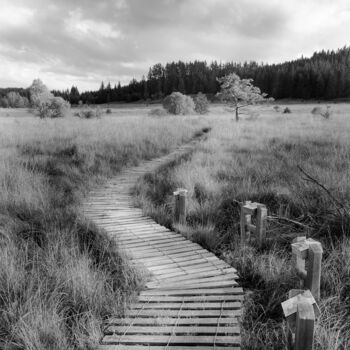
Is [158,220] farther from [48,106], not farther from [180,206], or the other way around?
[48,106]

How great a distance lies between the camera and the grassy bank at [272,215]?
2516 millimetres

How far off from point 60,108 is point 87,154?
23.7 metres

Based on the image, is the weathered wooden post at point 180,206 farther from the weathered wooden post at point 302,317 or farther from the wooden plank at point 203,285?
the weathered wooden post at point 302,317

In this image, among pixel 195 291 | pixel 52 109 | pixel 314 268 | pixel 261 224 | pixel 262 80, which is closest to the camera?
pixel 314 268

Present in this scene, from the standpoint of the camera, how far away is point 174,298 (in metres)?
2.82

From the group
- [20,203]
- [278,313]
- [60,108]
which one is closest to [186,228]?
[278,313]

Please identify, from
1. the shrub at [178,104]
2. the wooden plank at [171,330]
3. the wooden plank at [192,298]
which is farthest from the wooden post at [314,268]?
the shrub at [178,104]

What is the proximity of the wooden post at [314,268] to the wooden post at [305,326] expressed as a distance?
822 mm

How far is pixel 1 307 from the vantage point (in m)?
2.55

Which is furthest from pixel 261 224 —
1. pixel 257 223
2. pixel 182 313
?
pixel 182 313

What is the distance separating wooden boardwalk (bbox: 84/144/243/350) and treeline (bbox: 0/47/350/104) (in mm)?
68130

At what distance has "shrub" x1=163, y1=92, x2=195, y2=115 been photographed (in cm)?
3728

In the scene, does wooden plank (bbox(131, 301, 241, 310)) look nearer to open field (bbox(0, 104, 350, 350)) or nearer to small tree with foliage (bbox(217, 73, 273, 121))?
open field (bbox(0, 104, 350, 350))

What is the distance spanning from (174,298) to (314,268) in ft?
4.31
